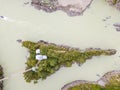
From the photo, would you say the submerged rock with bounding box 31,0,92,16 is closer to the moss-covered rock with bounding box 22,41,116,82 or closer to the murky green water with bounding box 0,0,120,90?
the murky green water with bounding box 0,0,120,90

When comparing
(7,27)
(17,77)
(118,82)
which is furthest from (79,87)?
(7,27)

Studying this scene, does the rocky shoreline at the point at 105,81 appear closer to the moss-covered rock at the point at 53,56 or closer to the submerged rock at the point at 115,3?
the moss-covered rock at the point at 53,56

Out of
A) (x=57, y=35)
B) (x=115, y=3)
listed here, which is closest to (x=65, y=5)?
(x=57, y=35)

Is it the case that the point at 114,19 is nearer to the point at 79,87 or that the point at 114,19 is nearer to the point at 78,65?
the point at 78,65

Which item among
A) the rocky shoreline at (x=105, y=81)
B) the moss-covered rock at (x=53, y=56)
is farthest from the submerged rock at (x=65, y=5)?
the rocky shoreline at (x=105, y=81)

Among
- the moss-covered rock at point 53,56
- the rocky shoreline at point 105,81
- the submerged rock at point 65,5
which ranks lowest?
the rocky shoreline at point 105,81

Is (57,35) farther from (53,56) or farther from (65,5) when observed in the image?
(65,5)
